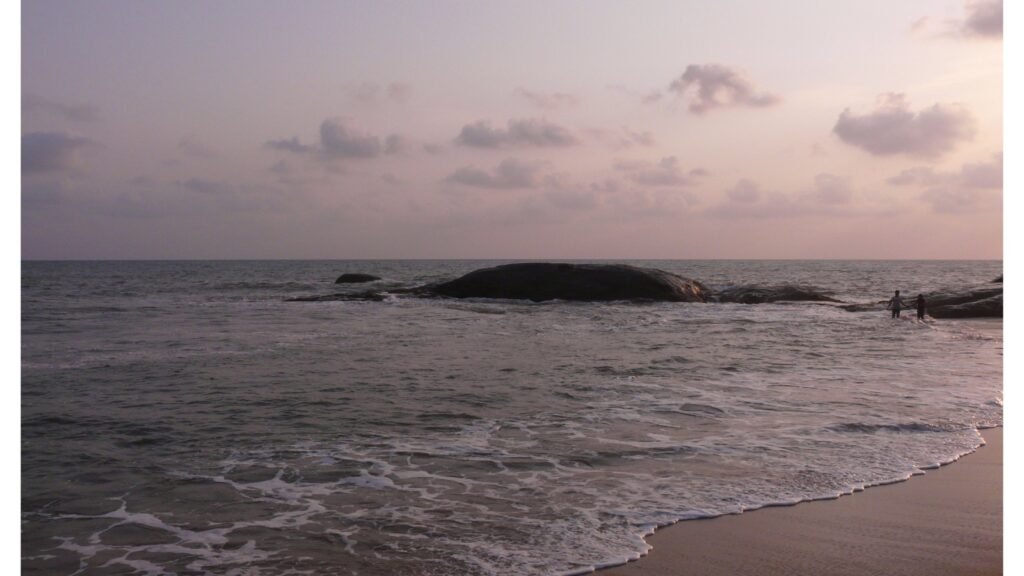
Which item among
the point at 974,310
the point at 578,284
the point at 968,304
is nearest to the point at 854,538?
the point at 974,310

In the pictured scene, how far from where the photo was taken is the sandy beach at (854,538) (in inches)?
224

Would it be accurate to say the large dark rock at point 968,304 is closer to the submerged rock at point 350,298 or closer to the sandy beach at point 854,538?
the submerged rock at point 350,298

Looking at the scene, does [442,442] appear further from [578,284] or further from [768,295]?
[768,295]

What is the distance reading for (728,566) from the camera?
224 inches

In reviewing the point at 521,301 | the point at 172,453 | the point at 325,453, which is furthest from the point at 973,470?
the point at 521,301

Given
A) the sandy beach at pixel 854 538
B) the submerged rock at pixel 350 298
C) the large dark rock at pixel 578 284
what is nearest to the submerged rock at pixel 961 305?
the large dark rock at pixel 578 284

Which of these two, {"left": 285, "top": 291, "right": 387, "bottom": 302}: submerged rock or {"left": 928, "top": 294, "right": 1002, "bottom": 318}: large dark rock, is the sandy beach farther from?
{"left": 285, "top": 291, "right": 387, "bottom": 302}: submerged rock

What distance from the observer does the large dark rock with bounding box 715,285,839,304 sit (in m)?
40.0

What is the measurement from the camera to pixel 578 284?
37.8 metres

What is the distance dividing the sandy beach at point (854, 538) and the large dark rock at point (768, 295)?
1300 inches

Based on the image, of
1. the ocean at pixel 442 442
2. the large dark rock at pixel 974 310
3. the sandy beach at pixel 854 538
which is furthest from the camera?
the large dark rock at pixel 974 310

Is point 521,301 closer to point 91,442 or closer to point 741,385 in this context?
point 741,385

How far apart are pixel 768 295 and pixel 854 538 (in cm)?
3654

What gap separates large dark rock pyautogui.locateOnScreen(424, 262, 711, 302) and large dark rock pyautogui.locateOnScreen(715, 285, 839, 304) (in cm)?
166
